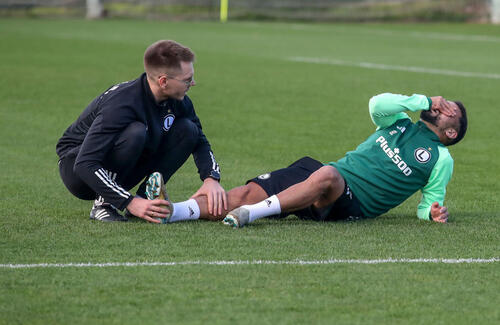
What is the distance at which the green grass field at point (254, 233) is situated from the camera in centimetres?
418

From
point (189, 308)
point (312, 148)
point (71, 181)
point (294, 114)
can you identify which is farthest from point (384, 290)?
point (294, 114)

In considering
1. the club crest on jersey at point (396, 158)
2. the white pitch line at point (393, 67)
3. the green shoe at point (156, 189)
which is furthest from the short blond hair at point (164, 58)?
the white pitch line at point (393, 67)

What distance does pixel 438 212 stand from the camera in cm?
588

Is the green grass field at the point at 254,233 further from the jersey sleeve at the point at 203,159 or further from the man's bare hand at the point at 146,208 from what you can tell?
the jersey sleeve at the point at 203,159

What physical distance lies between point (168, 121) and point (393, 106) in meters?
1.37

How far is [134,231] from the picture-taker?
18.3ft

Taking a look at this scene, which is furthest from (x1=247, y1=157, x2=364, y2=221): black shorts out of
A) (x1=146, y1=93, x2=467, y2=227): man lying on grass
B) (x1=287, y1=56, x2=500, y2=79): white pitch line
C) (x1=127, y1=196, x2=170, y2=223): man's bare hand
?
(x1=287, y1=56, x2=500, y2=79): white pitch line

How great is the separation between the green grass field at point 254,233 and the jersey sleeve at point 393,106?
24.8 inches

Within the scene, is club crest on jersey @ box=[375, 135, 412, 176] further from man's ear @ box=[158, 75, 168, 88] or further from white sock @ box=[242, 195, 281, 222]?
man's ear @ box=[158, 75, 168, 88]

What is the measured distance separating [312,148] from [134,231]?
382 centimetres

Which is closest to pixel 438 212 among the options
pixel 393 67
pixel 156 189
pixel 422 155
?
pixel 422 155

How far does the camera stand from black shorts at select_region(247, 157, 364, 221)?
5.95 m

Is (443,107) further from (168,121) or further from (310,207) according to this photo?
(168,121)

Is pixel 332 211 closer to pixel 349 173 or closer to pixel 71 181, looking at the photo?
pixel 349 173
